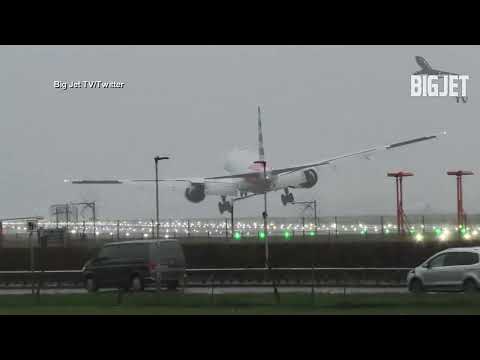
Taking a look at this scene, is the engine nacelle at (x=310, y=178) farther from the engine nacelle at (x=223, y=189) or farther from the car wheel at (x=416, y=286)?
the car wheel at (x=416, y=286)

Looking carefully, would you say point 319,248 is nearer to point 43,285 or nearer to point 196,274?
point 196,274

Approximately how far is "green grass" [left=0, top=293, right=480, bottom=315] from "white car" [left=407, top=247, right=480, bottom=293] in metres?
2.84

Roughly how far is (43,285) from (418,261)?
1554cm

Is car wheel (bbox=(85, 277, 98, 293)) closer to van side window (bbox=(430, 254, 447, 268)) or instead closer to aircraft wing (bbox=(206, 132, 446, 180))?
van side window (bbox=(430, 254, 447, 268))

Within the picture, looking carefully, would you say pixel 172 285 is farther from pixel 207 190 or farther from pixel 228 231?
pixel 207 190

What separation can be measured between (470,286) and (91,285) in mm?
13999

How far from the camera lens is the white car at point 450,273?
1140 inches

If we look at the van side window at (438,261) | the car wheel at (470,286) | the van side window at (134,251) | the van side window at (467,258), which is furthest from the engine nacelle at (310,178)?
the car wheel at (470,286)

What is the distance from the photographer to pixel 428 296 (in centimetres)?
2620

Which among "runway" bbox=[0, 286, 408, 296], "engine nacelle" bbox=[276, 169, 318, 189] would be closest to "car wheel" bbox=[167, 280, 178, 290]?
"runway" bbox=[0, 286, 408, 296]

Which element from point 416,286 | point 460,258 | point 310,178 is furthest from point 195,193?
point 460,258

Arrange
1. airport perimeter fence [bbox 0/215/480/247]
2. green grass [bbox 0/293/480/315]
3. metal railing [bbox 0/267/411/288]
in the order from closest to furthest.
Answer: green grass [bbox 0/293/480/315]
metal railing [bbox 0/267/411/288]
airport perimeter fence [bbox 0/215/480/247]

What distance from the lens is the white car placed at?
28953 mm
